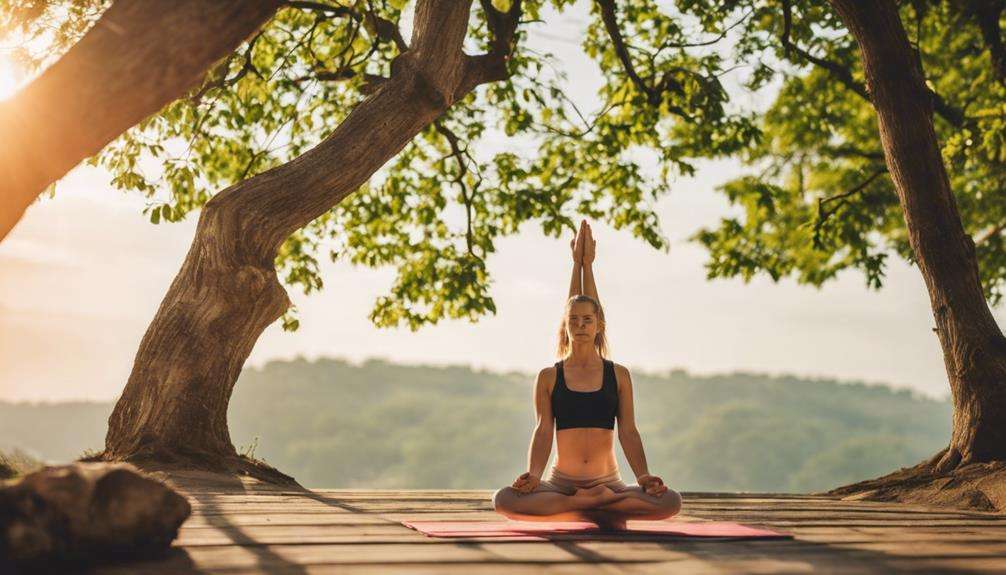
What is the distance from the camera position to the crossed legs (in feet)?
17.4

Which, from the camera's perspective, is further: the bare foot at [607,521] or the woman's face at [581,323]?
the woman's face at [581,323]

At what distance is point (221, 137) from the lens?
590 inches

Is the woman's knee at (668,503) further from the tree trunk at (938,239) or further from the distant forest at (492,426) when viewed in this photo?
the distant forest at (492,426)

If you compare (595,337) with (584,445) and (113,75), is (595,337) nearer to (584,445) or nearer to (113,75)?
(584,445)

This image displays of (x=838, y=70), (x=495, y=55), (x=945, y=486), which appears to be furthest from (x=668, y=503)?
(x=838, y=70)

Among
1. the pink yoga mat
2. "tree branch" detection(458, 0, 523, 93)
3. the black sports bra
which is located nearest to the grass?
the pink yoga mat

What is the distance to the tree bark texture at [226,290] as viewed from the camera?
9.38 metres

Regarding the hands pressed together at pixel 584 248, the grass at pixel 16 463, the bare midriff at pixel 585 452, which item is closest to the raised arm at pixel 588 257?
the hands pressed together at pixel 584 248

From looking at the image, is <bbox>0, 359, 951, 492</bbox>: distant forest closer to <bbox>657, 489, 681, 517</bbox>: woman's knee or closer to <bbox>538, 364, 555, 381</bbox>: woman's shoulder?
<bbox>538, 364, 555, 381</bbox>: woman's shoulder

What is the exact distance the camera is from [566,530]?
5.43 m

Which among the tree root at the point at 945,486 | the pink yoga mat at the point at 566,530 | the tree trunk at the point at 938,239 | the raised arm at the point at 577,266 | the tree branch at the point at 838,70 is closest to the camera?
the pink yoga mat at the point at 566,530

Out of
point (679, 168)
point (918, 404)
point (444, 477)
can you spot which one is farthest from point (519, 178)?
point (918, 404)

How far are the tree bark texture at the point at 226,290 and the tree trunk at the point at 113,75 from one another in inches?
204

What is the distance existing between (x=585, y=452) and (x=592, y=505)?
428 mm
